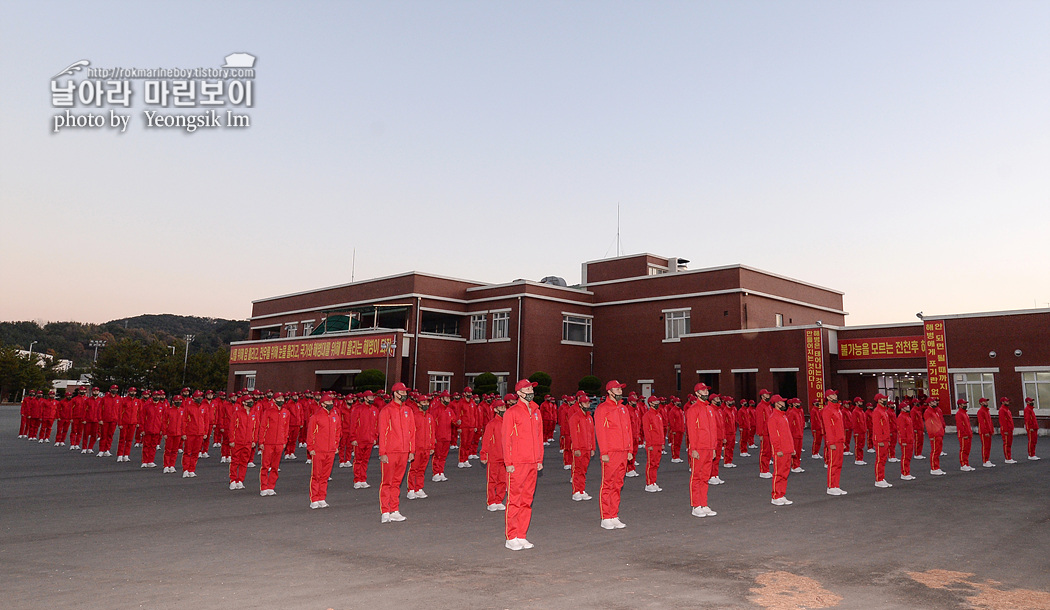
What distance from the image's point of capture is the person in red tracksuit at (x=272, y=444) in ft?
38.3

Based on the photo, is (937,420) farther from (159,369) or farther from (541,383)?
(159,369)

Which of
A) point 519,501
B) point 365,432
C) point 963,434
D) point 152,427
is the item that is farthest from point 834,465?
point 152,427

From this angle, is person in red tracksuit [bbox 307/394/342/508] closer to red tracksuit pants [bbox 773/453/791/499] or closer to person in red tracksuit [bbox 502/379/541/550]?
person in red tracksuit [bbox 502/379/541/550]

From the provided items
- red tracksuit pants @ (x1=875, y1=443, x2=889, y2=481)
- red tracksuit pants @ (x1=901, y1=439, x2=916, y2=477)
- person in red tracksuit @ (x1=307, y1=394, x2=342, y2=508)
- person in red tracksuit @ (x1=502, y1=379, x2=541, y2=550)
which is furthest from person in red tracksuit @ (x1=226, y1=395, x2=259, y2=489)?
red tracksuit pants @ (x1=901, y1=439, x2=916, y2=477)

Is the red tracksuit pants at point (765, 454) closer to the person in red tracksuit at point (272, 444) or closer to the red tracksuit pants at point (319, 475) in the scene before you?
the red tracksuit pants at point (319, 475)

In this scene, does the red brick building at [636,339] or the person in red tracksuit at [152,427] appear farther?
the red brick building at [636,339]

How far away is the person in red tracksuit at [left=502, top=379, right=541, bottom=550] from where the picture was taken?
25.2ft

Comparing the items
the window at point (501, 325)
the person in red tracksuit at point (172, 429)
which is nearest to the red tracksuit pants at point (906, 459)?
the person in red tracksuit at point (172, 429)

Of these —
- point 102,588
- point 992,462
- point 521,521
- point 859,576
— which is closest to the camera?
point 102,588

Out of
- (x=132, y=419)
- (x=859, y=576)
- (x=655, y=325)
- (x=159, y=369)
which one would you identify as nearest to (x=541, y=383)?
(x=655, y=325)

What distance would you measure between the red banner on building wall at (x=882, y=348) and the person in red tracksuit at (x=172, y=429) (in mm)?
30808

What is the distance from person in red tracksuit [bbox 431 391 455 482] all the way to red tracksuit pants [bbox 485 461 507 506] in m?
3.70

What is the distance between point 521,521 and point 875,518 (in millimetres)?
5685

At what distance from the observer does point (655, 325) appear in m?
39.4
